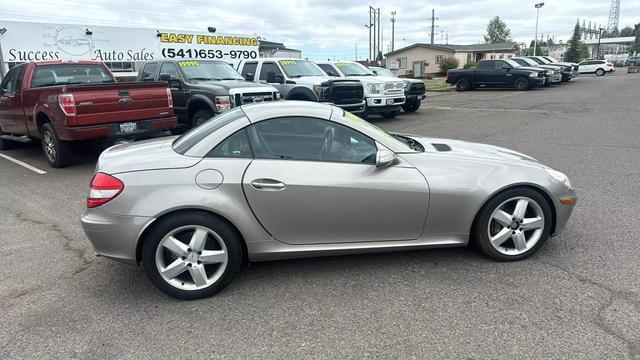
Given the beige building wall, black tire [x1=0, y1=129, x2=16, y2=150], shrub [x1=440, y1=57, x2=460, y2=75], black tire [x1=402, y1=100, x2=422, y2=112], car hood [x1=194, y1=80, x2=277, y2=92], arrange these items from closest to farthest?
car hood [x1=194, y1=80, x2=277, y2=92] → black tire [x1=0, y1=129, x2=16, y2=150] → black tire [x1=402, y1=100, x2=422, y2=112] → shrub [x1=440, y1=57, x2=460, y2=75] → the beige building wall

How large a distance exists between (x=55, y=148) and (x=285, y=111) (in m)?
5.97

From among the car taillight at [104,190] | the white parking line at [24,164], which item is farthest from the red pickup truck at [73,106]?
the car taillight at [104,190]

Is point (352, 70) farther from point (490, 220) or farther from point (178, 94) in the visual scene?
point (490, 220)

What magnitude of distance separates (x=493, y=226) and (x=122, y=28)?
17264 millimetres

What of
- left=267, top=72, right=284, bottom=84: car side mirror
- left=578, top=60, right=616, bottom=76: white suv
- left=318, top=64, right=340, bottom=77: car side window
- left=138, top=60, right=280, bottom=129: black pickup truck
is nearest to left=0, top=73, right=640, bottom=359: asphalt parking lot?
left=138, top=60, right=280, bottom=129: black pickup truck

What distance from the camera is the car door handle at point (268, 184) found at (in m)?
3.30

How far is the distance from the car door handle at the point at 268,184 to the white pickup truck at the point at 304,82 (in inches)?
329

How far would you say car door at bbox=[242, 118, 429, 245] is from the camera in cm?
334

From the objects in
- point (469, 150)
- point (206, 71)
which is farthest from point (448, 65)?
point (469, 150)

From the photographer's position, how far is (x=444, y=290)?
11.1ft

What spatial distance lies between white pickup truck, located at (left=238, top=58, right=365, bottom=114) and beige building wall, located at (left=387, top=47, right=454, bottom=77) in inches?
1938

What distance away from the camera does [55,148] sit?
7.70 m

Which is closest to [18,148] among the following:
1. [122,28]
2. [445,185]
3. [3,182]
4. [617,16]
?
[3,182]

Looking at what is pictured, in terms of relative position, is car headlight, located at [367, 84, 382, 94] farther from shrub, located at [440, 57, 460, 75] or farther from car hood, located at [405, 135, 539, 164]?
shrub, located at [440, 57, 460, 75]
